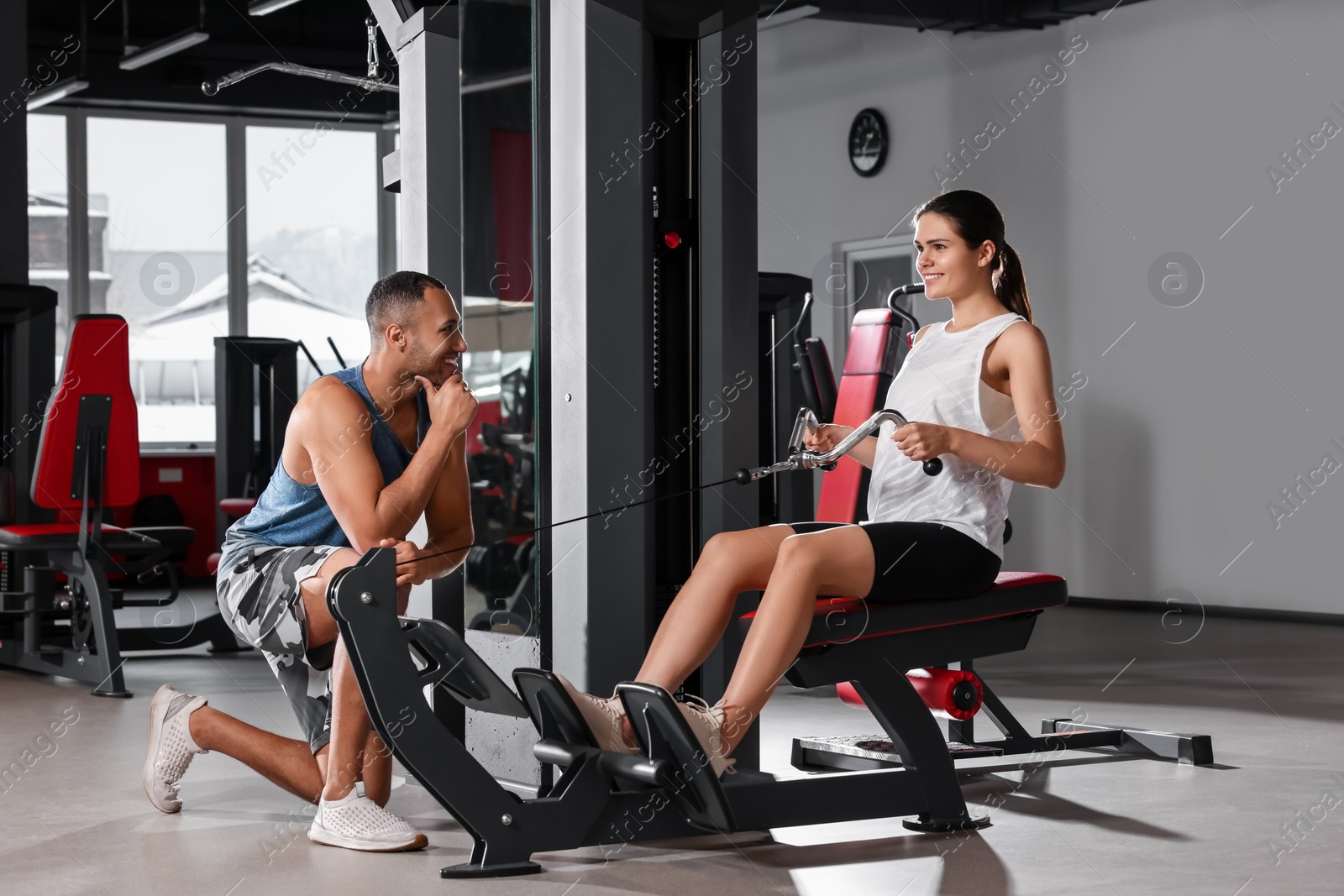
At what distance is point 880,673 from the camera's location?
2627mm

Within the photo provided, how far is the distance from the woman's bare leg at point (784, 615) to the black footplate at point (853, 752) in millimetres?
Result: 886

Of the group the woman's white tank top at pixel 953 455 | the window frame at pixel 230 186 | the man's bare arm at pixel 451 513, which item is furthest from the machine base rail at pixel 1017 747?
the window frame at pixel 230 186

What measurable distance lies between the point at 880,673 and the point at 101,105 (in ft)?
26.9

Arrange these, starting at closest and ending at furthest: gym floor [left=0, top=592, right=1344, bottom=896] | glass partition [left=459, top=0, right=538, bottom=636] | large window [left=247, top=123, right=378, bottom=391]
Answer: gym floor [left=0, top=592, right=1344, bottom=896] → glass partition [left=459, top=0, right=538, bottom=636] → large window [left=247, top=123, right=378, bottom=391]

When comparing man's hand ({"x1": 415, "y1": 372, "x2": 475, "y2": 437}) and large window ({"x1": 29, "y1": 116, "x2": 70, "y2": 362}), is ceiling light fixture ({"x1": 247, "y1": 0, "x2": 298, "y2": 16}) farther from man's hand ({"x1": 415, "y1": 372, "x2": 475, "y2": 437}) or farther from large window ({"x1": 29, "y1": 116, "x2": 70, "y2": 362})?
man's hand ({"x1": 415, "y1": 372, "x2": 475, "y2": 437})

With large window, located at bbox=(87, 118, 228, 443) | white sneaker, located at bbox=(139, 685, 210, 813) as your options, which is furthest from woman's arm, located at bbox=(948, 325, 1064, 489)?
large window, located at bbox=(87, 118, 228, 443)

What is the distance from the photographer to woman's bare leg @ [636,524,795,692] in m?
2.44

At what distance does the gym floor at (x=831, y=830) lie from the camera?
7.75 feet

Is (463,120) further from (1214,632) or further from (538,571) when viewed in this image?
(1214,632)

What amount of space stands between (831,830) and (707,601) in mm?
568

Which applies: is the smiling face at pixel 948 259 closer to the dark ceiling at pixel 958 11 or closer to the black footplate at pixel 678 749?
the black footplate at pixel 678 749

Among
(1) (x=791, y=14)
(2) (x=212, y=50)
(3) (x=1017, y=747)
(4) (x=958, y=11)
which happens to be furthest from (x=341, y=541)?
(2) (x=212, y=50)

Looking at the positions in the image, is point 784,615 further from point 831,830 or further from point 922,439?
point 831,830

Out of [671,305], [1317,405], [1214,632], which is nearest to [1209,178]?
[1317,405]
